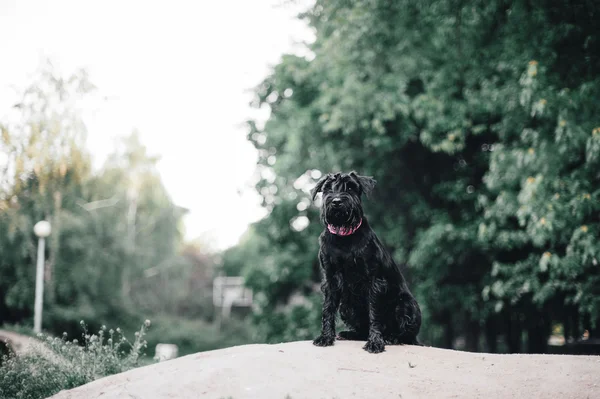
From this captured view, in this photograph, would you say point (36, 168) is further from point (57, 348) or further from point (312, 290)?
point (57, 348)

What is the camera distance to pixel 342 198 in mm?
6023

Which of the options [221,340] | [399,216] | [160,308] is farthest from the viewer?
→ [160,308]

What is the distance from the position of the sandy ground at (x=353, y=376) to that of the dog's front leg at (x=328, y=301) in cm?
17

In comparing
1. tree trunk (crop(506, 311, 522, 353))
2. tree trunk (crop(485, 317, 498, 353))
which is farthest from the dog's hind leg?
tree trunk (crop(485, 317, 498, 353))

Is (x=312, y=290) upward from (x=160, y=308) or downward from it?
upward

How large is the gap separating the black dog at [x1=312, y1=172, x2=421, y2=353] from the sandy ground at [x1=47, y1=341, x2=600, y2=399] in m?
0.30

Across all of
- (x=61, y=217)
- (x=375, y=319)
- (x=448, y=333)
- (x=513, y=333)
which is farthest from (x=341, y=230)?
(x=61, y=217)

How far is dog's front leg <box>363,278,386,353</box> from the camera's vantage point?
617 cm

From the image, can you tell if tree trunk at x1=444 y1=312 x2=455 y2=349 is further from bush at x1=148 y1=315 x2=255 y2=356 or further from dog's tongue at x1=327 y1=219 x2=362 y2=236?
bush at x1=148 y1=315 x2=255 y2=356

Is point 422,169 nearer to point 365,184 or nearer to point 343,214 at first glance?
point 365,184

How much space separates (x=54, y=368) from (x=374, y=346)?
4199 mm

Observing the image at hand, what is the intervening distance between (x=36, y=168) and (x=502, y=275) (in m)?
16.0

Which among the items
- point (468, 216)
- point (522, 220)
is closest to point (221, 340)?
point (468, 216)

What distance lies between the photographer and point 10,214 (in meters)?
19.1
